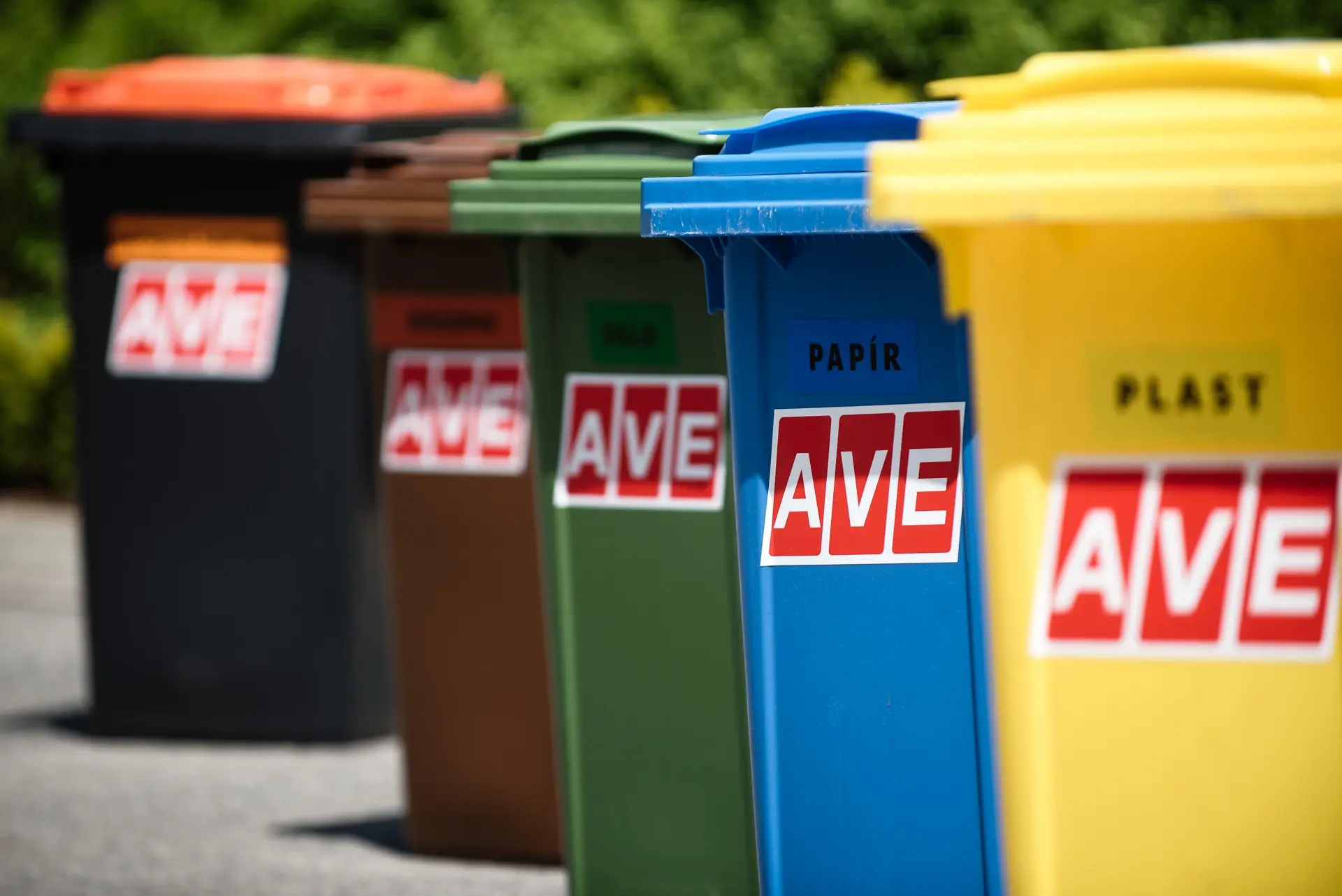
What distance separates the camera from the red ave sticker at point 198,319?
6.24 m

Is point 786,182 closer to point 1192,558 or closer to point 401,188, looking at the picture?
point 1192,558

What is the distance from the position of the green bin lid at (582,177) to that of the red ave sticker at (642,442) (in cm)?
31

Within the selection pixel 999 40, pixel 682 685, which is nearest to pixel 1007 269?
pixel 682 685

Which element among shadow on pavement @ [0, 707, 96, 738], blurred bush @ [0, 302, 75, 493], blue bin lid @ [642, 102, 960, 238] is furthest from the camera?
blurred bush @ [0, 302, 75, 493]

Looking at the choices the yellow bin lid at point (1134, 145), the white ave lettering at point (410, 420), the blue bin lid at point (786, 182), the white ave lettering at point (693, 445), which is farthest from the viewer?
the white ave lettering at point (410, 420)

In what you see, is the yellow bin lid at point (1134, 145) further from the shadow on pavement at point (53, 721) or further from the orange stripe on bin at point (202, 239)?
the shadow on pavement at point (53, 721)

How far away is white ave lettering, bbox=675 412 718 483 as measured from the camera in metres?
4.41

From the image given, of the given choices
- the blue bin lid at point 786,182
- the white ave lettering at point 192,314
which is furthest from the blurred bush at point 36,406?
the blue bin lid at point 786,182

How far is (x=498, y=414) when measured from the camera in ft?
17.4

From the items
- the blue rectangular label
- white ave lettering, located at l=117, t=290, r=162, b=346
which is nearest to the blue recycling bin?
the blue rectangular label

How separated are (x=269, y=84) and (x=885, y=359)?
10.1 ft

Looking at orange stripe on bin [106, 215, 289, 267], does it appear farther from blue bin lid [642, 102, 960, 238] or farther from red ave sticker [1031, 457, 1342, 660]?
red ave sticker [1031, 457, 1342, 660]

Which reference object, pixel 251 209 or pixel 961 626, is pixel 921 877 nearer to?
pixel 961 626

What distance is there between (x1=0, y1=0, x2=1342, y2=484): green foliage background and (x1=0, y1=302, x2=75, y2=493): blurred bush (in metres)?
0.02
